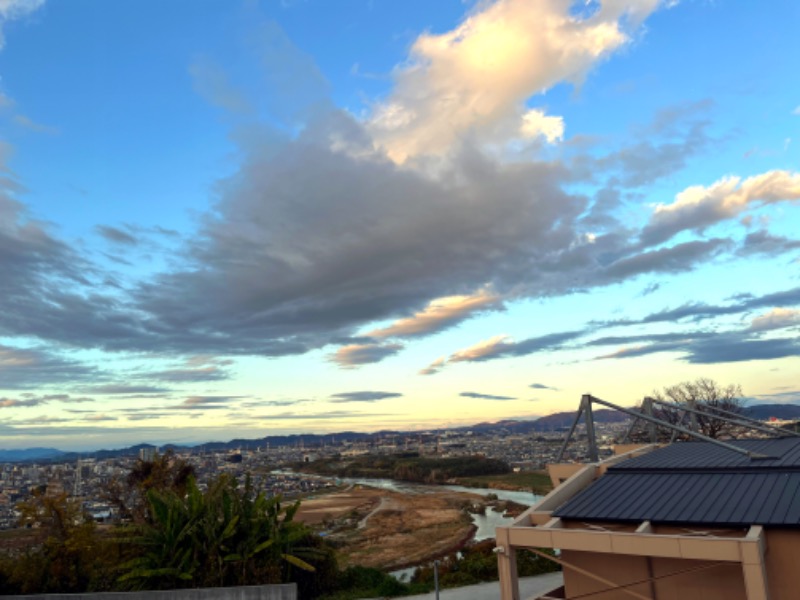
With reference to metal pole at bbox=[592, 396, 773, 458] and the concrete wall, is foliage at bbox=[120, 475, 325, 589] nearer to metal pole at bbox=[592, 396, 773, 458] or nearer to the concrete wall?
the concrete wall

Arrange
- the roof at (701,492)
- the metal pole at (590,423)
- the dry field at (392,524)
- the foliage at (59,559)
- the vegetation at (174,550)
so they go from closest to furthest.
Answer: the roof at (701,492) < the vegetation at (174,550) < the foliage at (59,559) < the metal pole at (590,423) < the dry field at (392,524)

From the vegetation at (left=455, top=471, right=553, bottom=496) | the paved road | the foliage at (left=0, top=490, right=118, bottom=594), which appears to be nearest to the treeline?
the vegetation at (left=455, top=471, right=553, bottom=496)

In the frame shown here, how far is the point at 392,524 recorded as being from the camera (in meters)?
55.3

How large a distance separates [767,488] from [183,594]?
17.1 meters

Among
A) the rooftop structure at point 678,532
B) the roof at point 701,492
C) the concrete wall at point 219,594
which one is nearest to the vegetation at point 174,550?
the concrete wall at point 219,594

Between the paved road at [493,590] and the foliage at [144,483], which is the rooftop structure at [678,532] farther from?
the foliage at [144,483]

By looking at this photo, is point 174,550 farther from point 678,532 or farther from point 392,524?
point 392,524

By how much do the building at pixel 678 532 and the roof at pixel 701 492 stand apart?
0.09ft

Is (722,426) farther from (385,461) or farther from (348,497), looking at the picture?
(385,461)

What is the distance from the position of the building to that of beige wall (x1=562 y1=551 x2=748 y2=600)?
0.02 m

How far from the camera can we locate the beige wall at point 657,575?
13.1 metres

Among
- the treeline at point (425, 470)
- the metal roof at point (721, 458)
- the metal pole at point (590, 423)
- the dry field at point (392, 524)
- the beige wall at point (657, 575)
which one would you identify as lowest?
the treeline at point (425, 470)

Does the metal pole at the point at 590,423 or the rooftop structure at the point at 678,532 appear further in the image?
the metal pole at the point at 590,423

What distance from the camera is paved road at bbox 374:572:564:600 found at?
810 inches
